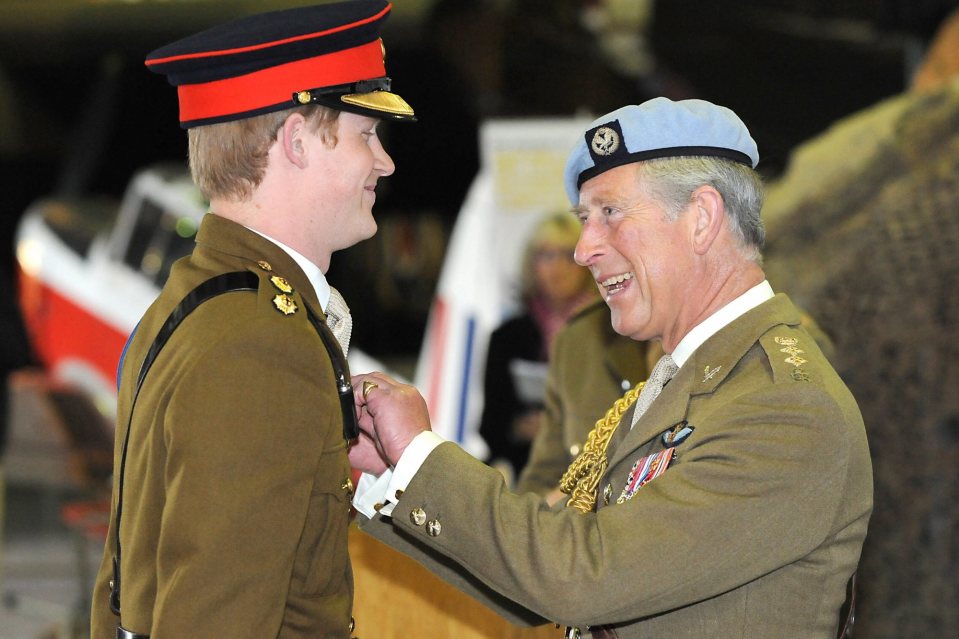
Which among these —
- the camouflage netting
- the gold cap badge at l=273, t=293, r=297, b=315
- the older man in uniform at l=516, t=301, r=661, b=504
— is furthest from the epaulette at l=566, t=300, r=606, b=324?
the gold cap badge at l=273, t=293, r=297, b=315

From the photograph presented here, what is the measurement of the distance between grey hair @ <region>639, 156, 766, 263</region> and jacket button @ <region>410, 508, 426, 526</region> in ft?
1.81

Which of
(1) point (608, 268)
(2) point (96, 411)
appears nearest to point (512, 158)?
(2) point (96, 411)

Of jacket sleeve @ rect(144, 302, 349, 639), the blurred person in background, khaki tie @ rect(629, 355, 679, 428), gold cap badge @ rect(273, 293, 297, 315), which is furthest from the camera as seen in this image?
the blurred person in background

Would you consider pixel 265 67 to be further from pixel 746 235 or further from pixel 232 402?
pixel 746 235

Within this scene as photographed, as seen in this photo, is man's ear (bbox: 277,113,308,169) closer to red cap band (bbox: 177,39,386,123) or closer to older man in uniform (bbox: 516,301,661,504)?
red cap band (bbox: 177,39,386,123)

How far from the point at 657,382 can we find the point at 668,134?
381 millimetres

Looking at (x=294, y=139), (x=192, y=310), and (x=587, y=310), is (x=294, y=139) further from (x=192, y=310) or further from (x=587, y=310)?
(x=587, y=310)

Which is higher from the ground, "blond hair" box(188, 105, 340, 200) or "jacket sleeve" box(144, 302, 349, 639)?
"blond hair" box(188, 105, 340, 200)

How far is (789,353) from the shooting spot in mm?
1703

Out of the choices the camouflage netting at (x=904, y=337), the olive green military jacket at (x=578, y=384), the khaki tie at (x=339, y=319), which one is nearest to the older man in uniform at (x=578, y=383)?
the olive green military jacket at (x=578, y=384)

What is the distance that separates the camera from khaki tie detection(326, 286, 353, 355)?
5.89 feet

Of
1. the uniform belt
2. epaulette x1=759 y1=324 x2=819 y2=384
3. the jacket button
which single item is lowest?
the uniform belt

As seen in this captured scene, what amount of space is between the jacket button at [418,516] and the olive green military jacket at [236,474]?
0.32ft

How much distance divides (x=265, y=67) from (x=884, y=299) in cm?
221
